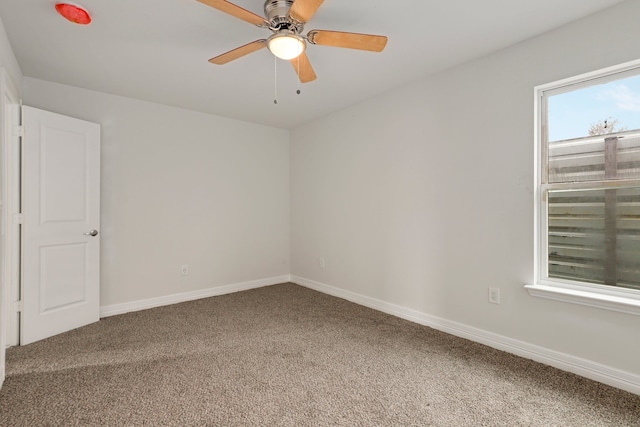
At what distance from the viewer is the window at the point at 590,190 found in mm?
2033

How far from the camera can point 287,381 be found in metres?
2.09

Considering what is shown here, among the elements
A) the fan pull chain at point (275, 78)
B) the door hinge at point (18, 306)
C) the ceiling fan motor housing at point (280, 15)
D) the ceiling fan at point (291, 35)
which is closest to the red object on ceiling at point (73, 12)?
the ceiling fan at point (291, 35)

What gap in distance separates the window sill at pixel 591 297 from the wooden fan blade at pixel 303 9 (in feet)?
7.75

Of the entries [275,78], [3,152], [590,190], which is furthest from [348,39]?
[3,152]

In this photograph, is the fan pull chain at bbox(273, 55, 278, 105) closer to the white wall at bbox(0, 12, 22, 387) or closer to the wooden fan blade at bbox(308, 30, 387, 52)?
the wooden fan blade at bbox(308, 30, 387, 52)

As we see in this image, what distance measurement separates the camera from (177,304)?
3.77 meters

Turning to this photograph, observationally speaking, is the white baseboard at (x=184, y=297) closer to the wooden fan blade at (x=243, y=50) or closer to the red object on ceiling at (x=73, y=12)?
the red object on ceiling at (x=73, y=12)

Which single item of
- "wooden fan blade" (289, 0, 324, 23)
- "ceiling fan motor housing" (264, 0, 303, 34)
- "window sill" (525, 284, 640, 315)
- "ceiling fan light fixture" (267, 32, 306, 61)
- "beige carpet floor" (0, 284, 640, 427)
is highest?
"ceiling fan motor housing" (264, 0, 303, 34)

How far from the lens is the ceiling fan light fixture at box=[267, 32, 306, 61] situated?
5.83ft

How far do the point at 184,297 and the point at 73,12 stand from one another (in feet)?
9.98

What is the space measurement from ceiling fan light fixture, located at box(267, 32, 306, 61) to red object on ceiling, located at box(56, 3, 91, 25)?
1230mm

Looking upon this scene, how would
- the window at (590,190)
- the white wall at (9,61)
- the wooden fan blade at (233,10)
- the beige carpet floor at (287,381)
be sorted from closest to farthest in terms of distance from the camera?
the wooden fan blade at (233,10) < the beige carpet floor at (287,381) < the window at (590,190) < the white wall at (9,61)

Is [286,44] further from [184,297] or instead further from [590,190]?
[184,297]

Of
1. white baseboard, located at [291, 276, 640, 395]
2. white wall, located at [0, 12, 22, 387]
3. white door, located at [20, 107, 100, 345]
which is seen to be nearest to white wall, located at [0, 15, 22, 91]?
white wall, located at [0, 12, 22, 387]
